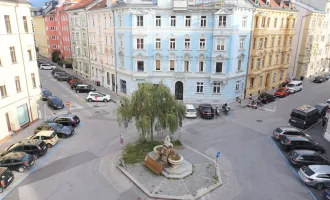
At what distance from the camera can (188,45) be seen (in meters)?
35.8

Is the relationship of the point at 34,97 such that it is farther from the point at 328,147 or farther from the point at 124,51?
the point at 328,147

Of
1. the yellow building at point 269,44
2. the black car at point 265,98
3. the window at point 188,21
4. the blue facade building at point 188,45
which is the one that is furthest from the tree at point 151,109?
the yellow building at point 269,44

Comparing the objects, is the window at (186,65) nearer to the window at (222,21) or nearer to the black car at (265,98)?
the window at (222,21)

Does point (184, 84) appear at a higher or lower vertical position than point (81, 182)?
higher

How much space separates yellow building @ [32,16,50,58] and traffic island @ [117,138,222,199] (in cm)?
7294

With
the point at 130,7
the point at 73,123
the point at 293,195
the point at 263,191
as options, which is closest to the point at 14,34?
A: the point at 73,123

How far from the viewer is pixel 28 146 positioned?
21797 millimetres

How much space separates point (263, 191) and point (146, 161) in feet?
30.3

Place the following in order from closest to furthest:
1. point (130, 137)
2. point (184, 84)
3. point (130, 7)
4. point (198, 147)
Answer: point (198, 147) < point (130, 137) < point (130, 7) < point (184, 84)

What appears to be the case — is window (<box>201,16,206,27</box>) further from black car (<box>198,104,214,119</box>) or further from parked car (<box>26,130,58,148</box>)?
parked car (<box>26,130,58,148</box>)

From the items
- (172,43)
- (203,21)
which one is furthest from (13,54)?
(203,21)

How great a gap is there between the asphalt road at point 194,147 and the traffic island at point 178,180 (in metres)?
0.61

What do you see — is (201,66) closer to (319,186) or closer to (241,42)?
(241,42)

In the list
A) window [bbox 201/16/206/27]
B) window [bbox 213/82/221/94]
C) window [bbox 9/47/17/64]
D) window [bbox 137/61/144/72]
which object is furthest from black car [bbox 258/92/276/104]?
window [bbox 9/47/17/64]
